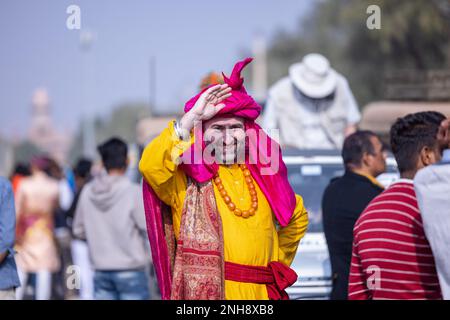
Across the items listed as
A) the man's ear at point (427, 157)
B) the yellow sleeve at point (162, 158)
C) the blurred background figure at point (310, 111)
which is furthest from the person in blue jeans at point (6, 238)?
the blurred background figure at point (310, 111)

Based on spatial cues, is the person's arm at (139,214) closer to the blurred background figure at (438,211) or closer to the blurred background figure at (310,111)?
the blurred background figure at (310,111)

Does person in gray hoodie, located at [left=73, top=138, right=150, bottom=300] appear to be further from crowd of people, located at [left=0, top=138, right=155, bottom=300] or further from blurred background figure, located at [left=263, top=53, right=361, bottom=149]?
blurred background figure, located at [left=263, top=53, right=361, bottom=149]

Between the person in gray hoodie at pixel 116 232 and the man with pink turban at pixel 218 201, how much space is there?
372 cm

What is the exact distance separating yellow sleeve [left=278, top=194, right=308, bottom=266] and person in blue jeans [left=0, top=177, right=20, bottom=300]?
6.15 feet

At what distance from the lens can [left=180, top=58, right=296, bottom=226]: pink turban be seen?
17.0ft

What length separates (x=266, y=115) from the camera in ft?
36.4

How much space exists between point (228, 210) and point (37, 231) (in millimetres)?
7852

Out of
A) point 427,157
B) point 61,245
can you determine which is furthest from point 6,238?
point 61,245

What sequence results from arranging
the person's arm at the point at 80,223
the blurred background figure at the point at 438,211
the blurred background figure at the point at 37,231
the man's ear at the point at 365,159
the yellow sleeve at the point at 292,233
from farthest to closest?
the blurred background figure at the point at 37,231 → the person's arm at the point at 80,223 → the man's ear at the point at 365,159 → the yellow sleeve at the point at 292,233 → the blurred background figure at the point at 438,211

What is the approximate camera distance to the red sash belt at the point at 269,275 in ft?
16.8

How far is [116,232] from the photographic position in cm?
912

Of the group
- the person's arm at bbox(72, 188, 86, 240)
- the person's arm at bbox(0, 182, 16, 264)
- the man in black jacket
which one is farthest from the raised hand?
the person's arm at bbox(72, 188, 86, 240)
